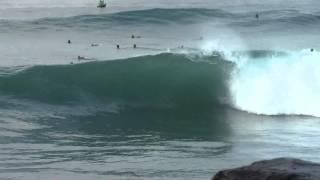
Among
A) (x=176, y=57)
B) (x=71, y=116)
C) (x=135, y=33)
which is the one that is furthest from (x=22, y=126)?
(x=135, y=33)

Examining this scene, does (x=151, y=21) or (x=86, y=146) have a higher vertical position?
(x=151, y=21)

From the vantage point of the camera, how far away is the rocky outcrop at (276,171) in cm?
590

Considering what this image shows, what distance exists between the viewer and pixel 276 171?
6.03 m

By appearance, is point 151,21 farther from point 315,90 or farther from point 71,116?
point 71,116

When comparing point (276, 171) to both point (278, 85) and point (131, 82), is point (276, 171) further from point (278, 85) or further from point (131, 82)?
point (278, 85)

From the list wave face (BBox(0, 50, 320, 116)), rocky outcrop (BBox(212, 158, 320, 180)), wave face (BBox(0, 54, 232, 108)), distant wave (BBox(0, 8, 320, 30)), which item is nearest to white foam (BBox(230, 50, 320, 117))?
wave face (BBox(0, 50, 320, 116))

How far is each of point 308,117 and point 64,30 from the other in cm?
2511

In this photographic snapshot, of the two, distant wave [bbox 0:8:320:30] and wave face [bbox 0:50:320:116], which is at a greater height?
distant wave [bbox 0:8:320:30]

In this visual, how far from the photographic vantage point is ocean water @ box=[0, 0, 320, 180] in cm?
1135

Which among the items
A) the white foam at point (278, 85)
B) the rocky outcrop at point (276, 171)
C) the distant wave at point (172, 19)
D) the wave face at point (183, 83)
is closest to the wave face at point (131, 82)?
the wave face at point (183, 83)

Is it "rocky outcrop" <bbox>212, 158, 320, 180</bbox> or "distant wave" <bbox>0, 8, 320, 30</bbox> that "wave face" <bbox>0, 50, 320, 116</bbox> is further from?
"distant wave" <bbox>0, 8, 320, 30</bbox>

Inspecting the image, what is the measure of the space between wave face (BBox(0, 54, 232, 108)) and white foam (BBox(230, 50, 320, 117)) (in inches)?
21.1

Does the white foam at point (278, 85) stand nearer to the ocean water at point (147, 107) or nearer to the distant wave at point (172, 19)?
the ocean water at point (147, 107)

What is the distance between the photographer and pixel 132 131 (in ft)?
49.0
